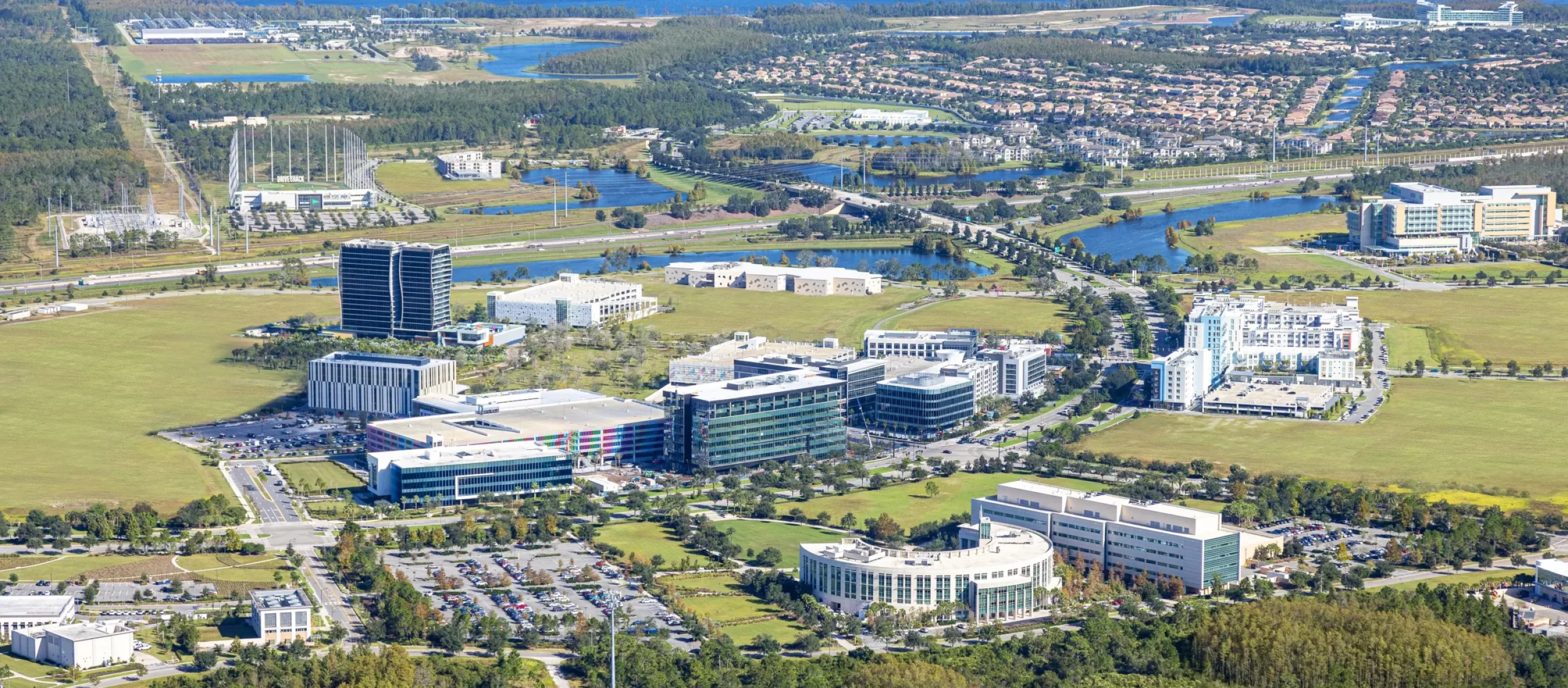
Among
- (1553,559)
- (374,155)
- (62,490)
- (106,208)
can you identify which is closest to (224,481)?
(62,490)

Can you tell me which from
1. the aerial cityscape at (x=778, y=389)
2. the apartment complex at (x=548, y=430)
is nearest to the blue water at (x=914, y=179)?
the aerial cityscape at (x=778, y=389)

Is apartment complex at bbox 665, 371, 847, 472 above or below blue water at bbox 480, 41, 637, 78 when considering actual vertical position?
below

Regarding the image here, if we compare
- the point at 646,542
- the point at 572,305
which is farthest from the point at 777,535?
the point at 572,305

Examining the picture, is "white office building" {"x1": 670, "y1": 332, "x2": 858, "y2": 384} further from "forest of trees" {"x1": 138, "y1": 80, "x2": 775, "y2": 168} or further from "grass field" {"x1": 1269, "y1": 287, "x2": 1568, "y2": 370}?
"forest of trees" {"x1": 138, "y1": 80, "x2": 775, "y2": 168}

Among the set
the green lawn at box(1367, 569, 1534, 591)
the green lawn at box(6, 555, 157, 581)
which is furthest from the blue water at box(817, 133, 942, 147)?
the green lawn at box(6, 555, 157, 581)

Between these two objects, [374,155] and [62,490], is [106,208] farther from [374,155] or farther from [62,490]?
[62,490]

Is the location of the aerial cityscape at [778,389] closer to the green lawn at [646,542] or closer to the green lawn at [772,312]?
the green lawn at [646,542]

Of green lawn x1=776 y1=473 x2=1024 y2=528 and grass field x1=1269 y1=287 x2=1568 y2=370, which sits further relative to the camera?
grass field x1=1269 y1=287 x2=1568 y2=370
